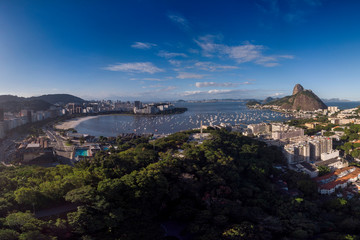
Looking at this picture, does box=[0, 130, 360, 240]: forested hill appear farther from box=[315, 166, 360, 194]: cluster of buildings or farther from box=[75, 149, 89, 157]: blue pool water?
box=[75, 149, 89, 157]: blue pool water

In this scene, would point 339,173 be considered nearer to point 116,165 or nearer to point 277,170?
point 277,170

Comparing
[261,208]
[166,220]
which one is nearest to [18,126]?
[166,220]

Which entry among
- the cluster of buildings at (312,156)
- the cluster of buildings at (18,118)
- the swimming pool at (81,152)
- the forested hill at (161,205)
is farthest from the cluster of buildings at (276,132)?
the cluster of buildings at (18,118)

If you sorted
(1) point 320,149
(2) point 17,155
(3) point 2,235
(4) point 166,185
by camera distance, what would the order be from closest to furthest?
(3) point 2,235 < (4) point 166,185 < (2) point 17,155 < (1) point 320,149

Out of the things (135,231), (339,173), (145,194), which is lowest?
(339,173)

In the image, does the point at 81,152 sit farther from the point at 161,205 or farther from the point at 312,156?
the point at 312,156

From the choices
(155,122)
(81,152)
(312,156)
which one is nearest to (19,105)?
(155,122)
